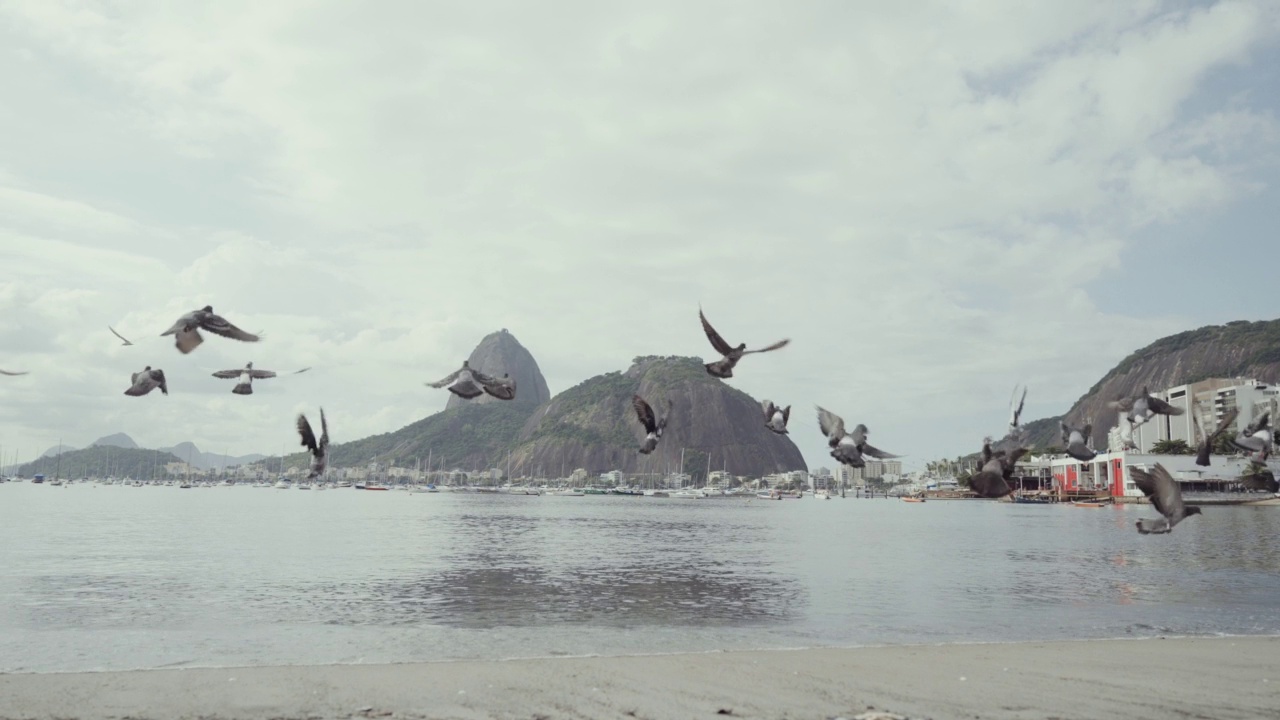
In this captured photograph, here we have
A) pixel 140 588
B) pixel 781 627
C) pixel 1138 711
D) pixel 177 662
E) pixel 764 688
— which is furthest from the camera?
pixel 140 588

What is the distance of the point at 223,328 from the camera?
494 inches

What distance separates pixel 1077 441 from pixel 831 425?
148 inches

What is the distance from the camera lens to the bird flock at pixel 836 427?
40.7 ft

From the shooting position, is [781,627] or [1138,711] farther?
[781,627]

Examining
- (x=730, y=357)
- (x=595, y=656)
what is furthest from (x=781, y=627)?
(x=730, y=357)

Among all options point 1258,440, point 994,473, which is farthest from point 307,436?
point 1258,440

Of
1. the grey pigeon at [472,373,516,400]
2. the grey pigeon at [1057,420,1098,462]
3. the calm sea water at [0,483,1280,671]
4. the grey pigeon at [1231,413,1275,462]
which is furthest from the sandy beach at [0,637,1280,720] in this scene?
the grey pigeon at [472,373,516,400]

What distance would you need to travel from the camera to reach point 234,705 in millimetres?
13711

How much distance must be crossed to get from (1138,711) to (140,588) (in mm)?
30892

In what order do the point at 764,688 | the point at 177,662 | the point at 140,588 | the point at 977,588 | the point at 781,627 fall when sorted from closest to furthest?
1. the point at 764,688
2. the point at 177,662
3. the point at 781,627
4. the point at 140,588
5. the point at 977,588

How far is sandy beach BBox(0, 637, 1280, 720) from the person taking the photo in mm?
13422

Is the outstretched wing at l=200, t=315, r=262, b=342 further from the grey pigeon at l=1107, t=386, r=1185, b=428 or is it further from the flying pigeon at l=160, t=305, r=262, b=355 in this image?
the grey pigeon at l=1107, t=386, r=1185, b=428

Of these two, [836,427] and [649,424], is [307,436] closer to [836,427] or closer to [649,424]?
[649,424]

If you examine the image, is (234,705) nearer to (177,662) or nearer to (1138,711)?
(177,662)
